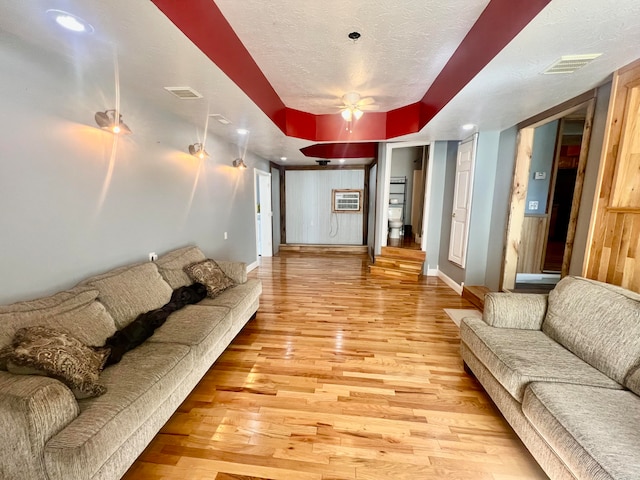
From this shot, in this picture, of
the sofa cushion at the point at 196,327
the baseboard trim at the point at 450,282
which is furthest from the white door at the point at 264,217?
the sofa cushion at the point at 196,327

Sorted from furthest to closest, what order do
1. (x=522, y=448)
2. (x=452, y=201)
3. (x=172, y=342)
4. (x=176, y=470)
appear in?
1. (x=452, y=201)
2. (x=172, y=342)
3. (x=522, y=448)
4. (x=176, y=470)

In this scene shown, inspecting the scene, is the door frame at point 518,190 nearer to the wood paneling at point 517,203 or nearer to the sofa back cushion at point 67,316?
the wood paneling at point 517,203

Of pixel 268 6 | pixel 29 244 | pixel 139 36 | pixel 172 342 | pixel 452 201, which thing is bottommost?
pixel 172 342

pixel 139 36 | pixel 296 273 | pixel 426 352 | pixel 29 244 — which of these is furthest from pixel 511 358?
pixel 296 273

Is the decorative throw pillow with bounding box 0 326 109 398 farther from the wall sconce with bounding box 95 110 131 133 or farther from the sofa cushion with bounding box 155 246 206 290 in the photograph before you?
the wall sconce with bounding box 95 110 131 133

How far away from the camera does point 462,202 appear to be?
4074mm

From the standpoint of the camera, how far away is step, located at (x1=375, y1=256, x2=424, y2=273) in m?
4.64

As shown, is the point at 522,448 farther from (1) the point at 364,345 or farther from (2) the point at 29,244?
(2) the point at 29,244

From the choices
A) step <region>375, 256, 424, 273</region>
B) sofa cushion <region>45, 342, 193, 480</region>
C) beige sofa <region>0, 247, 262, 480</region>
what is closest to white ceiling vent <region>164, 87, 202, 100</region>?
beige sofa <region>0, 247, 262, 480</region>

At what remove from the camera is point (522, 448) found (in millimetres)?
1559

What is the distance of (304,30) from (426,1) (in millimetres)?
803

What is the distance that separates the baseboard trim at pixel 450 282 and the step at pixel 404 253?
0.42 meters

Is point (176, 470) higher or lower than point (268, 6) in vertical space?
lower

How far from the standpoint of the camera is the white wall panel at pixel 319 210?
713 cm
